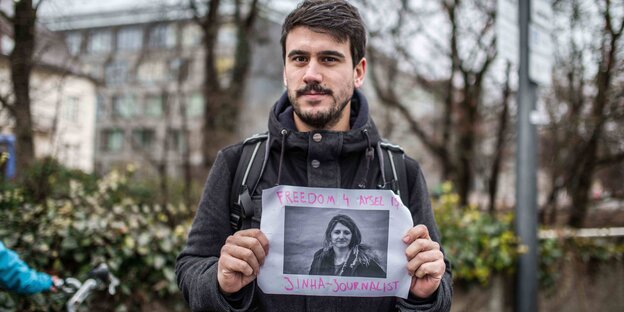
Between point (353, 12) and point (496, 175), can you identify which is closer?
point (353, 12)

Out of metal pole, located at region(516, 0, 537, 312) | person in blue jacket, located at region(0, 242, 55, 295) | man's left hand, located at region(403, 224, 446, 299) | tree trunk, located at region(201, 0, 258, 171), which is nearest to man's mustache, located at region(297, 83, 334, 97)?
man's left hand, located at region(403, 224, 446, 299)

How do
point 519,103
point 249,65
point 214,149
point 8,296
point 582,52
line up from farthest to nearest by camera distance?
point 249,65 < point 214,149 < point 582,52 < point 519,103 < point 8,296

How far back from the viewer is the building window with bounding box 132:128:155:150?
11529 mm

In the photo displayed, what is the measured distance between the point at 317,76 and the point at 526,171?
4.17m

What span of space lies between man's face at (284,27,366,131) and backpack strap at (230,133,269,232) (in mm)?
192

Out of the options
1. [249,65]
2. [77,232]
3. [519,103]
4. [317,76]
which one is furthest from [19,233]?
[249,65]

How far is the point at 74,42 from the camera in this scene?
7.81 m

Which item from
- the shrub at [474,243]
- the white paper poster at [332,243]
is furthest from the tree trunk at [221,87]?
the white paper poster at [332,243]

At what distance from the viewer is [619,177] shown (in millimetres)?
8047

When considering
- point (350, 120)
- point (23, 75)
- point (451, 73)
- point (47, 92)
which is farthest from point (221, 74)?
point (350, 120)

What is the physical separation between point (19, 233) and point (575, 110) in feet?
23.4

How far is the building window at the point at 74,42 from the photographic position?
676cm

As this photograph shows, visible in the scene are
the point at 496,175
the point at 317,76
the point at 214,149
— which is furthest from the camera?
the point at 214,149

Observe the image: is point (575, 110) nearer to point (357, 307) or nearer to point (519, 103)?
point (519, 103)
